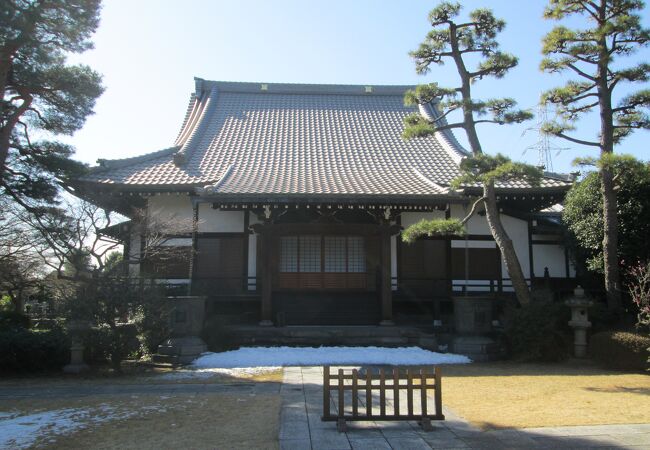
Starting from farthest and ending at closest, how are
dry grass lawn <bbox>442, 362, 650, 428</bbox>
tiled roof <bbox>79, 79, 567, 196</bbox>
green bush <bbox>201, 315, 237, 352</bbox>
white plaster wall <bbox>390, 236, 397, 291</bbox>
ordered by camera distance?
white plaster wall <bbox>390, 236, 397, 291</bbox> < tiled roof <bbox>79, 79, 567, 196</bbox> < green bush <bbox>201, 315, 237, 352</bbox> < dry grass lawn <bbox>442, 362, 650, 428</bbox>

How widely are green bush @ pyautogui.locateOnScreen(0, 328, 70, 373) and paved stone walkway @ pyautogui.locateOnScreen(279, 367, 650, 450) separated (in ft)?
18.3

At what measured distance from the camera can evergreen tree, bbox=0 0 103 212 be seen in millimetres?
9523

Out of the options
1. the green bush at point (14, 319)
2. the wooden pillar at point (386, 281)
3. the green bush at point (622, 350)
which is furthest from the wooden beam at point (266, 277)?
the green bush at point (622, 350)

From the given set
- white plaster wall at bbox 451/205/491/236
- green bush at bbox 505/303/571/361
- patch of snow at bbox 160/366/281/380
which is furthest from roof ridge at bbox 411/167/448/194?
patch of snow at bbox 160/366/281/380

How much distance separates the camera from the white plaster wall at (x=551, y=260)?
14.0 metres

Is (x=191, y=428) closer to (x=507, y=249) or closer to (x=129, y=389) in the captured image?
(x=129, y=389)

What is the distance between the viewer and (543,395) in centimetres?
741

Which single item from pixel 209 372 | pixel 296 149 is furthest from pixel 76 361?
pixel 296 149

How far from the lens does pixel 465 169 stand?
10344 millimetres

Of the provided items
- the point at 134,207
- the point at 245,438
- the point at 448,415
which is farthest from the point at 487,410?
the point at 134,207

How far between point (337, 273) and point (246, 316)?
8.74ft

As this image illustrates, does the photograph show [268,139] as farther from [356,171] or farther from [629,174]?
[629,174]

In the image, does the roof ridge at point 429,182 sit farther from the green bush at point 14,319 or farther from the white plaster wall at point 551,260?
the green bush at point 14,319

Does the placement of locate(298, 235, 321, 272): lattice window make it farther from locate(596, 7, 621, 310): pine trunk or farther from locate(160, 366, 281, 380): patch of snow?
locate(596, 7, 621, 310): pine trunk
